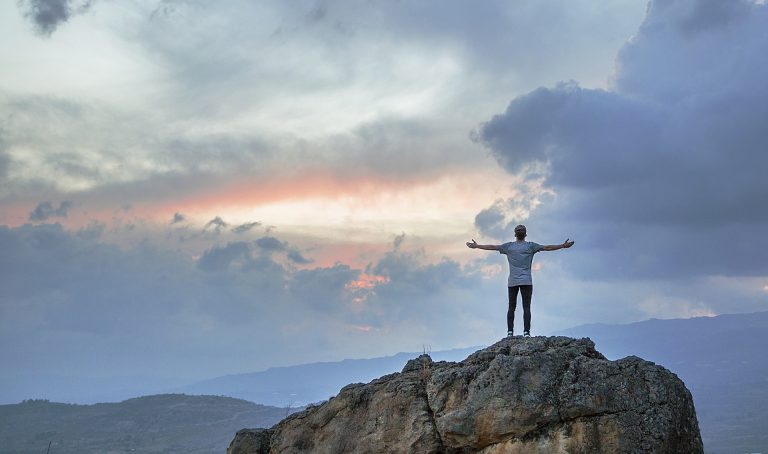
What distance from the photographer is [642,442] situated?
1923cm

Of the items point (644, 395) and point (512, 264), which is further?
point (512, 264)

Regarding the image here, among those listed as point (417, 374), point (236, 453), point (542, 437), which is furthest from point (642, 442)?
point (236, 453)

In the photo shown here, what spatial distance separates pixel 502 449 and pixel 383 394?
4.23m

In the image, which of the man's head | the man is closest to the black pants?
the man

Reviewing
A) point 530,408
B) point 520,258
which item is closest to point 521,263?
point 520,258

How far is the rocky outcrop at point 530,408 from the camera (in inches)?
771

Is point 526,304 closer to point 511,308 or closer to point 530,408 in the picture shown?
point 511,308

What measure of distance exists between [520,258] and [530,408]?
614 cm

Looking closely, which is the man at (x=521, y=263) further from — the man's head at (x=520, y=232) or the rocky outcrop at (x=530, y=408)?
the rocky outcrop at (x=530, y=408)

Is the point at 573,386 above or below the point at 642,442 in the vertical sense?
above

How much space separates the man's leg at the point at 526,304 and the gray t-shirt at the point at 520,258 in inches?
9.3

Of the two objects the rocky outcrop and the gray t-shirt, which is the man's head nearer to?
the gray t-shirt

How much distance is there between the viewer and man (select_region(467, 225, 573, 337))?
984 inches

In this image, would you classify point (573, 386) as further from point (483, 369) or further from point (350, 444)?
point (350, 444)
